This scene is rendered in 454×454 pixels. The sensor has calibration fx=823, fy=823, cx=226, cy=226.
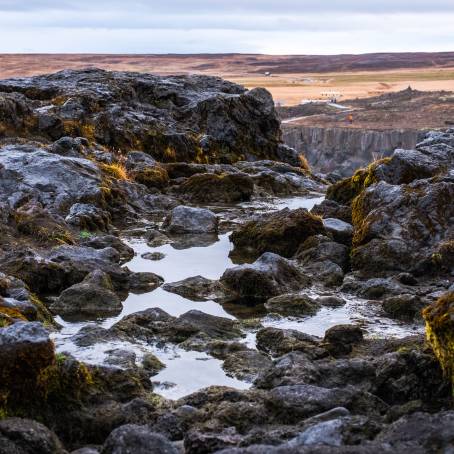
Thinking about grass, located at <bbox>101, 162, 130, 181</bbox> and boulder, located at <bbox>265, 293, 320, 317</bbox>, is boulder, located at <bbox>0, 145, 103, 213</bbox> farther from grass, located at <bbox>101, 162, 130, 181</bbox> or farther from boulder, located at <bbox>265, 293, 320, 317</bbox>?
boulder, located at <bbox>265, 293, 320, 317</bbox>

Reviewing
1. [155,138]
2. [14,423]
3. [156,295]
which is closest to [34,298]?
[156,295]

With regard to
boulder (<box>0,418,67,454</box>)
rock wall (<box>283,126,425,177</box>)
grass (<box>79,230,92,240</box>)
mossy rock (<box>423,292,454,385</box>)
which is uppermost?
mossy rock (<box>423,292,454,385</box>)

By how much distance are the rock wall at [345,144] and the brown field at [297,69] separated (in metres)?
26.5

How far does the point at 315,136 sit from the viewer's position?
58.8 m

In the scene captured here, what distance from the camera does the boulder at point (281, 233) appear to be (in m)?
15.4

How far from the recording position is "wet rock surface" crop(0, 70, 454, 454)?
7.15 meters

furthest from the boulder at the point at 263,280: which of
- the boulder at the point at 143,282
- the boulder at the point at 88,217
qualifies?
the boulder at the point at 88,217

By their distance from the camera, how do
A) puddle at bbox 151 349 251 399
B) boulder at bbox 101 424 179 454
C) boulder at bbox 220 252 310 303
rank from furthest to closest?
1. boulder at bbox 220 252 310 303
2. puddle at bbox 151 349 251 399
3. boulder at bbox 101 424 179 454

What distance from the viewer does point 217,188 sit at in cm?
2188

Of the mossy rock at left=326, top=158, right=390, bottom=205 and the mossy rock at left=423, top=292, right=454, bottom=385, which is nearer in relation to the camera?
the mossy rock at left=423, top=292, right=454, bottom=385

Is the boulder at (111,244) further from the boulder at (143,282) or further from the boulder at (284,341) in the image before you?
the boulder at (284,341)

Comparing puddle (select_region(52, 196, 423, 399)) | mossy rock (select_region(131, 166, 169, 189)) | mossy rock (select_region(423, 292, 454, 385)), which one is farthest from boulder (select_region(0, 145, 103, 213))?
mossy rock (select_region(423, 292, 454, 385))

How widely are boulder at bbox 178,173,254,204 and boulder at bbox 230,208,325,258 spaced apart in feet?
18.7

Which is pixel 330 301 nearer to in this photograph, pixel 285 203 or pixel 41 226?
pixel 41 226
